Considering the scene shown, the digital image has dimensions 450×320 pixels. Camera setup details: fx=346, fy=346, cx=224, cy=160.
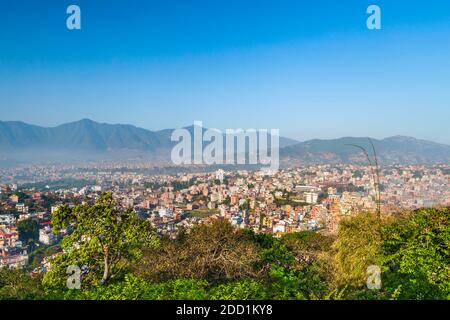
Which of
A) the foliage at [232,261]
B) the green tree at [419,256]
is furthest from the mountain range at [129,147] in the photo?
the green tree at [419,256]

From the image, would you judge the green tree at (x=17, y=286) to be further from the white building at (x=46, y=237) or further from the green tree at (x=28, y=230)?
the green tree at (x=28, y=230)

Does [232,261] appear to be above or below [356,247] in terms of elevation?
below

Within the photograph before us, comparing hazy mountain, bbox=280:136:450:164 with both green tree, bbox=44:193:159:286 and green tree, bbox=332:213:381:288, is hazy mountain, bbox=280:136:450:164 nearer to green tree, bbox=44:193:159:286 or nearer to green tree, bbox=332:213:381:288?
green tree, bbox=332:213:381:288

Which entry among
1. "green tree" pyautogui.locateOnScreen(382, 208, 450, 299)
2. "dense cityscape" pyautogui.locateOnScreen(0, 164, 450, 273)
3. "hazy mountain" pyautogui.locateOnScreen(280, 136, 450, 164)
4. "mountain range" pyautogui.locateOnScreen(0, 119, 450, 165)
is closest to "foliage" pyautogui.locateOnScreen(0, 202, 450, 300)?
"green tree" pyautogui.locateOnScreen(382, 208, 450, 299)

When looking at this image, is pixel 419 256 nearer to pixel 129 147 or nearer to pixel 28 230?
pixel 28 230

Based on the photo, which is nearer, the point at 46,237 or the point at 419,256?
the point at 419,256

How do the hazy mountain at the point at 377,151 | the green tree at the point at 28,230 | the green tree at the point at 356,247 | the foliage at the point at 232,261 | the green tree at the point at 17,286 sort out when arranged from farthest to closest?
the hazy mountain at the point at 377,151
the green tree at the point at 28,230
the green tree at the point at 17,286
the green tree at the point at 356,247
the foliage at the point at 232,261

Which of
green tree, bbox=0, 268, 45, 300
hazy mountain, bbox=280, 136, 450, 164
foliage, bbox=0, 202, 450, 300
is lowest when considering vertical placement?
green tree, bbox=0, 268, 45, 300

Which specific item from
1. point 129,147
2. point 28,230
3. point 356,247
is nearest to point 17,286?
point 28,230
